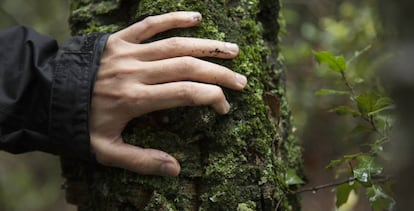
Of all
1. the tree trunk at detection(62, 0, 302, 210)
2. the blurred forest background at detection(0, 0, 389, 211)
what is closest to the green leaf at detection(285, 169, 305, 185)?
the tree trunk at detection(62, 0, 302, 210)

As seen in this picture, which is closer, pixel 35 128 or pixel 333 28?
pixel 35 128

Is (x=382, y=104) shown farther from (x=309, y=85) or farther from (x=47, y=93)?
(x=309, y=85)

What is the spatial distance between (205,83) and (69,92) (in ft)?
1.51

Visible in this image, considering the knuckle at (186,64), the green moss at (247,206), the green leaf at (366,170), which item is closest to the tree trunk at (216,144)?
the green moss at (247,206)

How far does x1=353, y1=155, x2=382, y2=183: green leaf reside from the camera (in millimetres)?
1740

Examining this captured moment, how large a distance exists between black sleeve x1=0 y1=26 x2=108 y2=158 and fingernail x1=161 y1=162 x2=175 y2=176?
0.27 m

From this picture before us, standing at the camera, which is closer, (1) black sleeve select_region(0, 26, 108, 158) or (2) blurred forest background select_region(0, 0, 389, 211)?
(1) black sleeve select_region(0, 26, 108, 158)

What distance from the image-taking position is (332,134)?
4938mm

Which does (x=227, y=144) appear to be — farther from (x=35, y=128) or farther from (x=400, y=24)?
(x=400, y=24)

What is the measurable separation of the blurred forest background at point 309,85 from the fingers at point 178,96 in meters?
1.85

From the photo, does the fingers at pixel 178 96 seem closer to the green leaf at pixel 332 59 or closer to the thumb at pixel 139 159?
the thumb at pixel 139 159

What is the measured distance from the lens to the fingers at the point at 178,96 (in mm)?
1800

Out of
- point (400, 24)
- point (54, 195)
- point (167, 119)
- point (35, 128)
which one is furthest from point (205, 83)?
point (54, 195)

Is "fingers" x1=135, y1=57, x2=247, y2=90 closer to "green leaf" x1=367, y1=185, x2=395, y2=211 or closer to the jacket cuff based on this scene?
the jacket cuff
